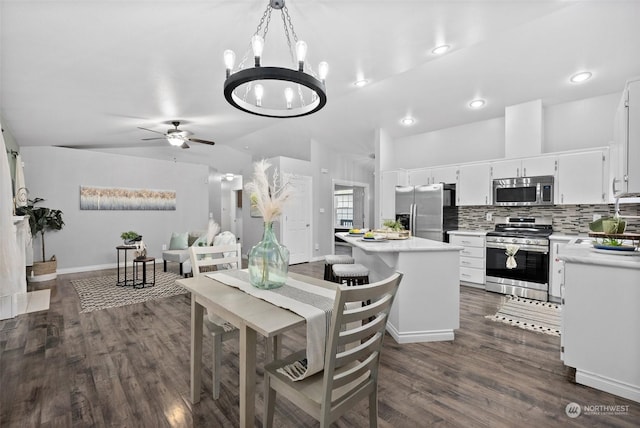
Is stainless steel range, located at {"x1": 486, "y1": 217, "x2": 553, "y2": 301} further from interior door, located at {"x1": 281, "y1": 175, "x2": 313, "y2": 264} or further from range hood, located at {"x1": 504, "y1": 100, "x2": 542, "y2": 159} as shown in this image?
interior door, located at {"x1": 281, "y1": 175, "x2": 313, "y2": 264}

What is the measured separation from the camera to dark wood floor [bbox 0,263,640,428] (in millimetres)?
1706

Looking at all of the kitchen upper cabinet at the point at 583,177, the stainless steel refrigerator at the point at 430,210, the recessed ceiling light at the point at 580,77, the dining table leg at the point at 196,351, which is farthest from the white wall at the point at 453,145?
the dining table leg at the point at 196,351

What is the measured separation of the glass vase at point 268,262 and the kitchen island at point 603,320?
2011 millimetres

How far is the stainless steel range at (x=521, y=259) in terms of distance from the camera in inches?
153

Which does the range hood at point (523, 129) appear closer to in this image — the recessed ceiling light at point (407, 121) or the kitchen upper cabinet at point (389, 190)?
the recessed ceiling light at point (407, 121)

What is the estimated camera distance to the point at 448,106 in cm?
453

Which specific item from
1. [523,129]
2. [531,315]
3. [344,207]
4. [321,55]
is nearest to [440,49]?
[321,55]

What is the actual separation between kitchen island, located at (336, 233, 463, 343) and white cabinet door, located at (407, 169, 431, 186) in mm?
2805

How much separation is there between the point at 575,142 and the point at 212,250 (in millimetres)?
5050

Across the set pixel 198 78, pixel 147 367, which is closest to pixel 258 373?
pixel 147 367

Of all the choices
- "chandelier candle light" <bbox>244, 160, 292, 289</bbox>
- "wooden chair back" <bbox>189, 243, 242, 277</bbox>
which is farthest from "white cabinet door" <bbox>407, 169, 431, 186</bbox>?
"chandelier candle light" <bbox>244, 160, 292, 289</bbox>

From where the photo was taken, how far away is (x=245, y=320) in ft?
4.22

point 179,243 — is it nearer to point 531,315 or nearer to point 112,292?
point 112,292

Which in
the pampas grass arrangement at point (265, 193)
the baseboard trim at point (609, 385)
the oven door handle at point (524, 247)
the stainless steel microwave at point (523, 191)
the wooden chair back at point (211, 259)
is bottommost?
the baseboard trim at point (609, 385)
